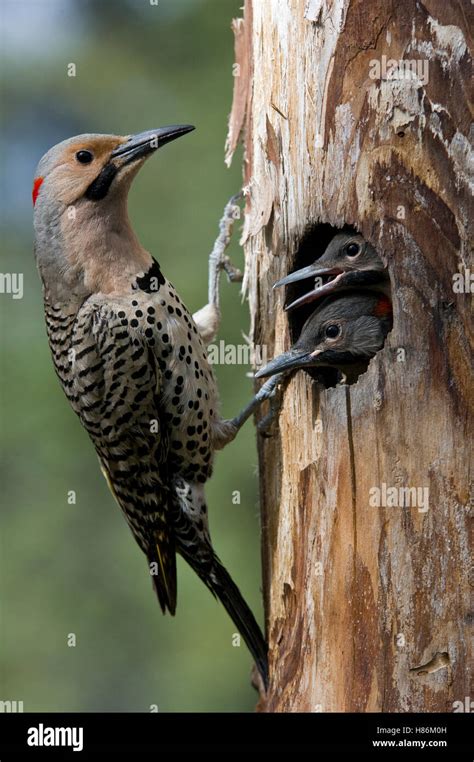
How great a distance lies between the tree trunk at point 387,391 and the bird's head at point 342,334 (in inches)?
5.2

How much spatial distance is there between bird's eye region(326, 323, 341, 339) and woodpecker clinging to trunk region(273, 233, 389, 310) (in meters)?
0.12

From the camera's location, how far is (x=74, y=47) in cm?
777

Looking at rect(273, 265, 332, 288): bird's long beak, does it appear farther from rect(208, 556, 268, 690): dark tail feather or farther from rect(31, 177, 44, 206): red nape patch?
rect(208, 556, 268, 690): dark tail feather

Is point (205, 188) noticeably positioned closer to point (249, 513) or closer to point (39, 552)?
point (249, 513)

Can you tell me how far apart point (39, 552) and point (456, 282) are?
4939 millimetres

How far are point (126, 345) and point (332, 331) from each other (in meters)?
0.80

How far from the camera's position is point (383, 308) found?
330 centimetres

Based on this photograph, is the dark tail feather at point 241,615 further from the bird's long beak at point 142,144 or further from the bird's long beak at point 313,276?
the bird's long beak at point 142,144

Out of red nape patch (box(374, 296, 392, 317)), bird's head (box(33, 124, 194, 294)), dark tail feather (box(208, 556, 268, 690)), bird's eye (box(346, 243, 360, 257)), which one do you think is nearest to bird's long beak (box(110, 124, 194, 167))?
bird's head (box(33, 124, 194, 294))

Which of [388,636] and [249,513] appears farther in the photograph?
[249,513]

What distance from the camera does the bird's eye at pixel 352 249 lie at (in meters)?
3.02

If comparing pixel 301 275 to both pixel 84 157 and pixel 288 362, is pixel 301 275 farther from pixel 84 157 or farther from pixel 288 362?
pixel 84 157

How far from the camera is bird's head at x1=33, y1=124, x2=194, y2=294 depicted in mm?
3512
